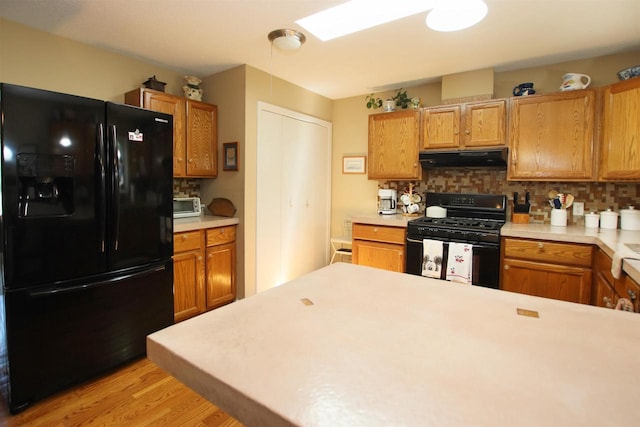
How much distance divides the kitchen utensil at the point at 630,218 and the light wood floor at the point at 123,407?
3088 millimetres

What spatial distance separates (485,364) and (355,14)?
7.38ft

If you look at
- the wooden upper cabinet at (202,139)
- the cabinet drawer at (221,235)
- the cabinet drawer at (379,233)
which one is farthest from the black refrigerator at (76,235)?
the cabinet drawer at (379,233)

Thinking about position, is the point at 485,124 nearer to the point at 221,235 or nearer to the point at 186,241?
the point at 221,235

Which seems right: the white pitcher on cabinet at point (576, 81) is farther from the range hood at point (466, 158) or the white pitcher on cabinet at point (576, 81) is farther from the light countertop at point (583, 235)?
the light countertop at point (583, 235)

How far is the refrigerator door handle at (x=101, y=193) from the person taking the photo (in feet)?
6.56

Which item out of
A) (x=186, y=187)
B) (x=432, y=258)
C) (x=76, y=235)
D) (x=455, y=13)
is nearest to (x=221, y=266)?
(x=186, y=187)

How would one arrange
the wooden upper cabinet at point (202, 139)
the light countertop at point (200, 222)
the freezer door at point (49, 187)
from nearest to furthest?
1. the freezer door at point (49, 187)
2. the light countertop at point (200, 222)
3. the wooden upper cabinet at point (202, 139)

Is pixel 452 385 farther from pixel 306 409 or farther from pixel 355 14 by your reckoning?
pixel 355 14

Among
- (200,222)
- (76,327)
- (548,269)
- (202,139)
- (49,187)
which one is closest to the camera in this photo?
(49,187)

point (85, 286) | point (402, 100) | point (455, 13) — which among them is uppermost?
point (402, 100)

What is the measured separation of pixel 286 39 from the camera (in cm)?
242

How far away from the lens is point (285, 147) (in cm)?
364

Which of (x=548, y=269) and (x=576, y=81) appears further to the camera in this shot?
(x=576, y=81)

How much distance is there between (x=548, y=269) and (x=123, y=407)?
298 cm
